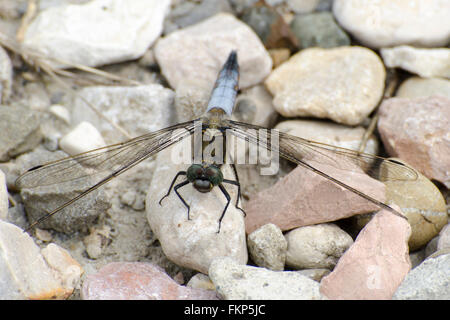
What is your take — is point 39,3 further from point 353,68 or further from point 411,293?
point 411,293

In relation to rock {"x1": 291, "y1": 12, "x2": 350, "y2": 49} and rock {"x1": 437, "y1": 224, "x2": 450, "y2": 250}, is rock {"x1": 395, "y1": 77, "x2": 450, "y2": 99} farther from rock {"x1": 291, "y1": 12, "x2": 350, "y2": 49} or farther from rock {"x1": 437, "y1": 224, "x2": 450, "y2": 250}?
rock {"x1": 437, "y1": 224, "x2": 450, "y2": 250}

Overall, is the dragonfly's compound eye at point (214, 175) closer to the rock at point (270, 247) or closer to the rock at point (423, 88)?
the rock at point (270, 247)

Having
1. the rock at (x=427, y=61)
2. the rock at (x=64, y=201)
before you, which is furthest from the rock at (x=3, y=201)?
the rock at (x=427, y=61)

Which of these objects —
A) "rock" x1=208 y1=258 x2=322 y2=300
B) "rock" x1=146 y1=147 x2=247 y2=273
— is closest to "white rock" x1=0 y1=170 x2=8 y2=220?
"rock" x1=146 y1=147 x2=247 y2=273

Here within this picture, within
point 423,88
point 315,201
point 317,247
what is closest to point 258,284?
point 317,247

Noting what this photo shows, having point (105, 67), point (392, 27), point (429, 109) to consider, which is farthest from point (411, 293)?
point (105, 67)
